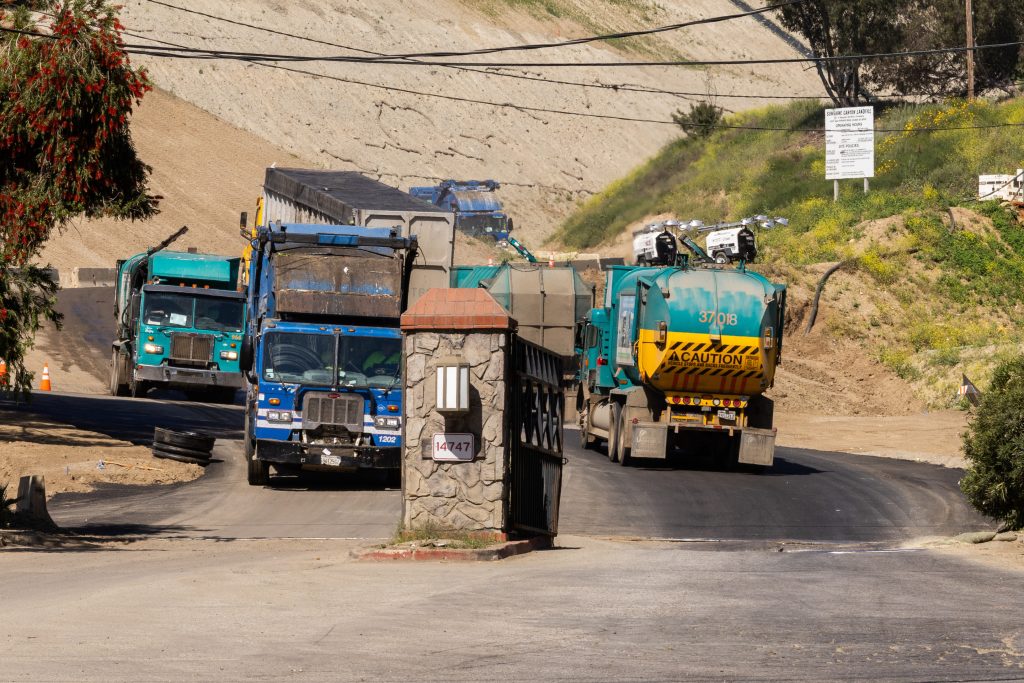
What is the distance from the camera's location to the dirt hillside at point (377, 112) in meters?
73.6

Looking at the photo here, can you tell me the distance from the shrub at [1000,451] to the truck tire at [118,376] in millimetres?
24677

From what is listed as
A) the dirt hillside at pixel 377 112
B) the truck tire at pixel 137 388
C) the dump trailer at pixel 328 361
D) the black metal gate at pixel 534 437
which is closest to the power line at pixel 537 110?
the dirt hillside at pixel 377 112

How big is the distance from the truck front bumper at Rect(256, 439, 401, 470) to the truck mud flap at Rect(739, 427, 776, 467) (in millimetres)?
6852

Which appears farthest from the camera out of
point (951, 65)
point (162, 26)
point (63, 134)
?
point (162, 26)

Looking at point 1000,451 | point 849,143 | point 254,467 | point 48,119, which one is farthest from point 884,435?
point 849,143

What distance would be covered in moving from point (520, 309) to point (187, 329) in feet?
26.1

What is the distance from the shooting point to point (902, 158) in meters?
59.6

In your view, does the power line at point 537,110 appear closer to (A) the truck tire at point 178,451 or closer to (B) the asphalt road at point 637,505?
(B) the asphalt road at point 637,505

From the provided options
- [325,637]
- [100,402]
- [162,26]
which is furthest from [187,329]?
[162,26]

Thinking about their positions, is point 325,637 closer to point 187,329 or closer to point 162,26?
point 187,329

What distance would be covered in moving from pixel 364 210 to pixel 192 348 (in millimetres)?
6469

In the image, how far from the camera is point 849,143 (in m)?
52.6

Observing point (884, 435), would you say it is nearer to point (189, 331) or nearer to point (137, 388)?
point (189, 331)

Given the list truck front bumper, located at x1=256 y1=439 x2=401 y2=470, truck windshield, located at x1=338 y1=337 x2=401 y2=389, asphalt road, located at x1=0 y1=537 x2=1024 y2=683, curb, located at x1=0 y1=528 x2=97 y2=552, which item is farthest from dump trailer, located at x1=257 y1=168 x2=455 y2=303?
asphalt road, located at x1=0 y1=537 x2=1024 y2=683
